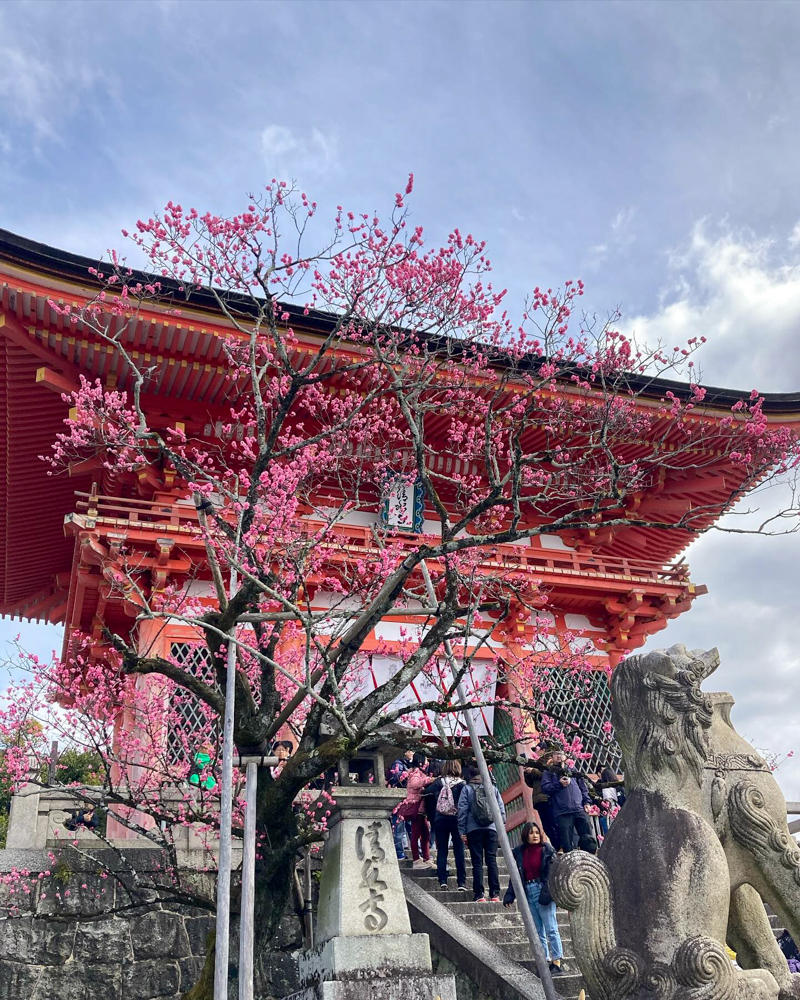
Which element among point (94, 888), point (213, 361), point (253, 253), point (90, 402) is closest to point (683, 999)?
point (94, 888)

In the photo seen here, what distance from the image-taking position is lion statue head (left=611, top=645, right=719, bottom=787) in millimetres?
4648

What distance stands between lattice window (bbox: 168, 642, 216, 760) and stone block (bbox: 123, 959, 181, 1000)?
3.74m

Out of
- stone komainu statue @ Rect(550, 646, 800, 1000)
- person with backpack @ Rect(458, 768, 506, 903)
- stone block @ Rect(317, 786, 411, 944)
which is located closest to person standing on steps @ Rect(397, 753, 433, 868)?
person with backpack @ Rect(458, 768, 506, 903)

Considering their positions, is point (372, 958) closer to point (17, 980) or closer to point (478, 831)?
point (478, 831)

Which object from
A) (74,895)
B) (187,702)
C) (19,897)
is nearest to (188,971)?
(74,895)

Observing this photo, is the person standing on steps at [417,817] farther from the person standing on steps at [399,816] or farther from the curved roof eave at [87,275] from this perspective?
the curved roof eave at [87,275]

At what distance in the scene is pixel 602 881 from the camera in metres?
4.35

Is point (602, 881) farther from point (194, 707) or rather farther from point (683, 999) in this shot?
point (194, 707)

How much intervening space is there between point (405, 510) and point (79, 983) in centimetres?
941

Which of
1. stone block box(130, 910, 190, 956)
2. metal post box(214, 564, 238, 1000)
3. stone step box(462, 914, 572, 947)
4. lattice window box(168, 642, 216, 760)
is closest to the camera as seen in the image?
metal post box(214, 564, 238, 1000)

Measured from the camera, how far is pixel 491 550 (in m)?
15.0

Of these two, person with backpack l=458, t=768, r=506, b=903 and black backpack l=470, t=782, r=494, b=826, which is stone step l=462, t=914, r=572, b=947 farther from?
black backpack l=470, t=782, r=494, b=826

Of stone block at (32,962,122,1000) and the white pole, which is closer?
the white pole

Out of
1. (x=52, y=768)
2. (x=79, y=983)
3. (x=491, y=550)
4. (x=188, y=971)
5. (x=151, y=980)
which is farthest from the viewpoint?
(x=491, y=550)
